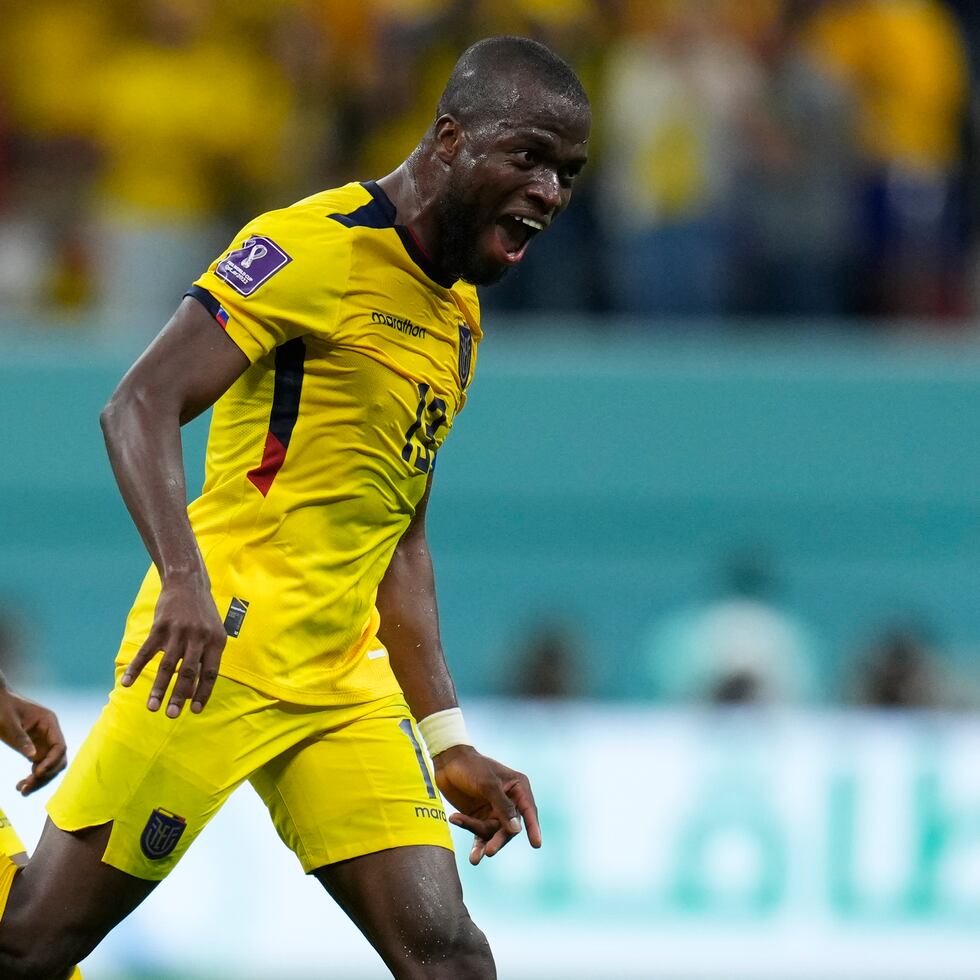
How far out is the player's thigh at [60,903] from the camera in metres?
4.32

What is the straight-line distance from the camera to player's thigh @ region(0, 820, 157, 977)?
14.2ft

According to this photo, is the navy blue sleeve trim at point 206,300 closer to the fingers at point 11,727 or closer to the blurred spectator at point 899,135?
the fingers at point 11,727

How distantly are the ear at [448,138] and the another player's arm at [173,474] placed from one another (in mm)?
628

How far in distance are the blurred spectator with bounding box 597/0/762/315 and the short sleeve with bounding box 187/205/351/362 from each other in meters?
5.42

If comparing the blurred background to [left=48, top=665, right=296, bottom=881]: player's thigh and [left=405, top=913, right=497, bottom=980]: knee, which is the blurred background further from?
[left=48, top=665, right=296, bottom=881]: player's thigh

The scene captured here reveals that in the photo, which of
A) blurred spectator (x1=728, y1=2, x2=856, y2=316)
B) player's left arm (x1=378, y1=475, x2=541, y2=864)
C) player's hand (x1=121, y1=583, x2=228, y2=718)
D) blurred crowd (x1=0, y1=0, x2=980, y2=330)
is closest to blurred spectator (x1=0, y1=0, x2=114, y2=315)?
blurred crowd (x1=0, y1=0, x2=980, y2=330)

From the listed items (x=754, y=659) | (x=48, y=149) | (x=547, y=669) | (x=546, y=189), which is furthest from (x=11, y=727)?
(x=48, y=149)

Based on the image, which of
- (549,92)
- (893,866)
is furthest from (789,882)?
(549,92)

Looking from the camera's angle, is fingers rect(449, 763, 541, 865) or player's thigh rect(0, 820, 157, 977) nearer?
player's thigh rect(0, 820, 157, 977)

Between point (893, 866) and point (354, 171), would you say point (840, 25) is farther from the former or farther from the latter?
point (893, 866)

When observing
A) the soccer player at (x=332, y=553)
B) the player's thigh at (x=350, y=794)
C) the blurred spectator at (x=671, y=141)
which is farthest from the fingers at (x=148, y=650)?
the blurred spectator at (x=671, y=141)

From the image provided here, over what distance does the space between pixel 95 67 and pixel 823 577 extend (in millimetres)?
4303

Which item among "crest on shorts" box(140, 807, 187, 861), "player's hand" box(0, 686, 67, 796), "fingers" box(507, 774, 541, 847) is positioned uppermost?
"player's hand" box(0, 686, 67, 796)

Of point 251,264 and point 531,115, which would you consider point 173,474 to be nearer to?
point 251,264
